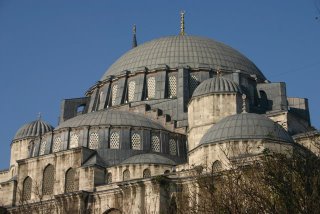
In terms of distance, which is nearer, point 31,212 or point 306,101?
point 31,212

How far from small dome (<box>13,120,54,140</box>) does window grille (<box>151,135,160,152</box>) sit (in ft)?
43.2

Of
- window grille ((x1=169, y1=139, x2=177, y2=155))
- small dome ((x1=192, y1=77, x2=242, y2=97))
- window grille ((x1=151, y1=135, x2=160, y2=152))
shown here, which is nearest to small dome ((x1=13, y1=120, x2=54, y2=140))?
window grille ((x1=151, y1=135, x2=160, y2=152))

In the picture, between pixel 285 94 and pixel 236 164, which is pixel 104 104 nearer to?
pixel 285 94

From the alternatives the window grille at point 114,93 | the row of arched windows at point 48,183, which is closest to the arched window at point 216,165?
the row of arched windows at point 48,183

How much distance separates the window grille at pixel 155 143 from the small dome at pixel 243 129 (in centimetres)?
683

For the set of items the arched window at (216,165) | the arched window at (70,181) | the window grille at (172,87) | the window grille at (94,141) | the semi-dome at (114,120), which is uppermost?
the window grille at (172,87)

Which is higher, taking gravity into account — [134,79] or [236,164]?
[134,79]

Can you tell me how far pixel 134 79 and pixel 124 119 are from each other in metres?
8.90

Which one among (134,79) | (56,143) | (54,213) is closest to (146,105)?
(134,79)

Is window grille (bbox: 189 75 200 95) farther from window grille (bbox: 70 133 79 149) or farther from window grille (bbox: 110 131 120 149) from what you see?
window grille (bbox: 70 133 79 149)

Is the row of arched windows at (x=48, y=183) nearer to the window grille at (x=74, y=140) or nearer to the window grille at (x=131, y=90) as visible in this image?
the window grille at (x=74, y=140)

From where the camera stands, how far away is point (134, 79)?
5747 cm

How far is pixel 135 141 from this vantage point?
1896 inches

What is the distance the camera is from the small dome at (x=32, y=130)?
58375 mm
